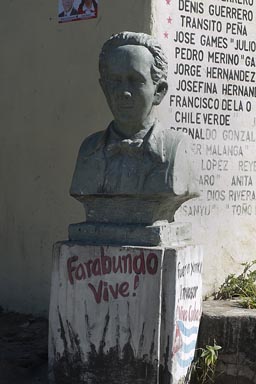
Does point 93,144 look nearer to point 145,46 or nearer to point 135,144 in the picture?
point 135,144

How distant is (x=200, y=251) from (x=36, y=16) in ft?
7.92

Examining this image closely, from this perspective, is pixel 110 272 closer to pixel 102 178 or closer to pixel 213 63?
pixel 102 178

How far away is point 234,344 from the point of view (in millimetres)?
5594

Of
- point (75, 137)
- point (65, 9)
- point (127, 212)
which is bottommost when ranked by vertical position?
point (127, 212)

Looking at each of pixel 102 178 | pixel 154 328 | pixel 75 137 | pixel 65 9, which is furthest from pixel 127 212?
pixel 65 9

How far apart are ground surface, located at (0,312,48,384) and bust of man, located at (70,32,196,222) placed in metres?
1.20

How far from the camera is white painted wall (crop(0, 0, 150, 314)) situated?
663 cm

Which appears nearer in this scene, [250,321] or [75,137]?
[250,321]

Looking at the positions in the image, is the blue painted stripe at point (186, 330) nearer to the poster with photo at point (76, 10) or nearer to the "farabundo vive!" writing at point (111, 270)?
the "farabundo vive!" writing at point (111, 270)

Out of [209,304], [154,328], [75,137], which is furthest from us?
[75,137]

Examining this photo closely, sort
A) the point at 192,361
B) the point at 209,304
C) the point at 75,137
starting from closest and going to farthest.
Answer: the point at 192,361, the point at 209,304, the point at 75,137

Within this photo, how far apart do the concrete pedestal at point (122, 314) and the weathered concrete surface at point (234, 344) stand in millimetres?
192

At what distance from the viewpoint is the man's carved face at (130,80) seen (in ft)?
17.1

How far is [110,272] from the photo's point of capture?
5.29 meters
